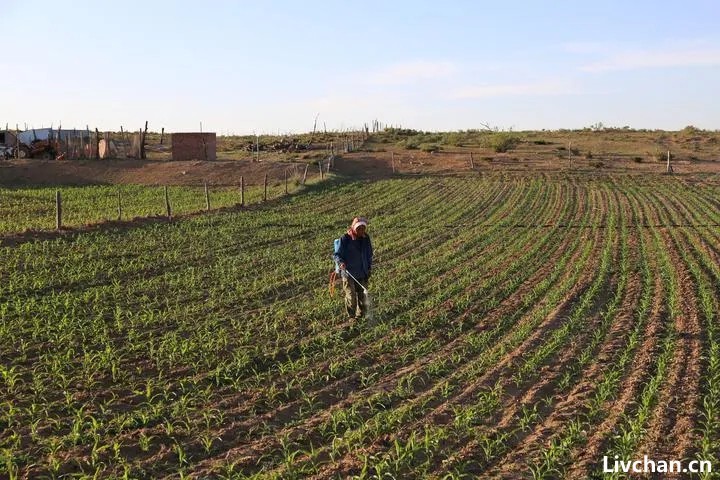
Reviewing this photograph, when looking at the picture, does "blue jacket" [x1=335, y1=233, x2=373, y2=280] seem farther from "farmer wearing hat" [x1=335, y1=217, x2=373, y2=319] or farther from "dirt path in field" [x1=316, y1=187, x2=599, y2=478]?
"dirt path in field" [x1=316, y1=187, x2=599, y2=478]

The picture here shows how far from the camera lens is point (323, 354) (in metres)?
8.98

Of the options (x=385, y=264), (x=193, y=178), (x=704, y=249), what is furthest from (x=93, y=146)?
(x=704, y=249)

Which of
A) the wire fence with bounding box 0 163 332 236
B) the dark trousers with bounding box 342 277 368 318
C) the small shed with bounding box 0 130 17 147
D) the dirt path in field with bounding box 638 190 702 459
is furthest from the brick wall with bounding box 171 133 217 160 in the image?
the dirt path in field with bounding box 638 190 702 459

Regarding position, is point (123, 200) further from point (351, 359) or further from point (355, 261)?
point (351, 359)

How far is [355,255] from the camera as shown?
34.8 ft

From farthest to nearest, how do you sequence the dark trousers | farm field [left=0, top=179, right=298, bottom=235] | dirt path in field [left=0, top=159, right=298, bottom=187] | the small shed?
the small shed < dirt path in field [left=0, top=159, right=298, bottom=187] < farm field [left=0, top=179, right=298, bottom=235] < the dark trousers

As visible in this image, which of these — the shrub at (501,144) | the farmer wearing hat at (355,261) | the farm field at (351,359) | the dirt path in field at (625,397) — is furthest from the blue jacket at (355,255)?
the shrub at (501,144)

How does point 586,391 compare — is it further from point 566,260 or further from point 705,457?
point 566,260

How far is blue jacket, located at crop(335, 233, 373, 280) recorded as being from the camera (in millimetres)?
10547

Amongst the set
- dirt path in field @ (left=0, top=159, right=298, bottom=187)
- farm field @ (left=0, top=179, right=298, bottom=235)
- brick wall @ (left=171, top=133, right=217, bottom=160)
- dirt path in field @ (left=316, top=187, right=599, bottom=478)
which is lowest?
dirt path in field @ (left=316, top=187, right=599, bottom=478)

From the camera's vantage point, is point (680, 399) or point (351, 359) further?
point (351, 359)

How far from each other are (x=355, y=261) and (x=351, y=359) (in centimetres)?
220

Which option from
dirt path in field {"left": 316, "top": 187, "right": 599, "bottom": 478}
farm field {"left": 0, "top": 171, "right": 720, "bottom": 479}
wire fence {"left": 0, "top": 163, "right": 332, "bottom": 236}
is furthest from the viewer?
wire fence {"left": 0, "top": 163, "right": 332, "bottom": 236}

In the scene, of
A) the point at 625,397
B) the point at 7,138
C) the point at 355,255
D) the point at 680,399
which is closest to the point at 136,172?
the point at 7,138
